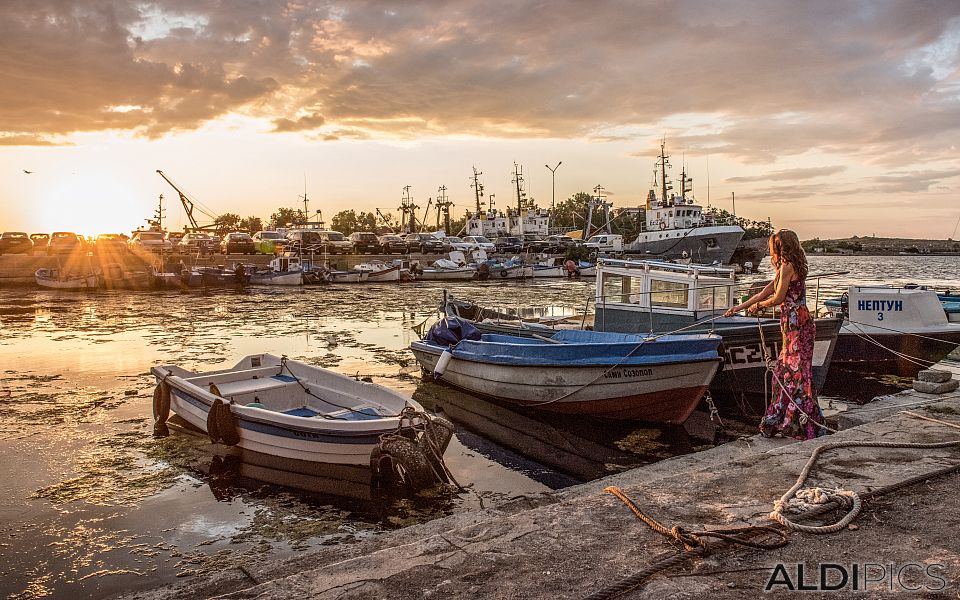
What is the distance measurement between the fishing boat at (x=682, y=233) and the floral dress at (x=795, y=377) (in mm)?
50519

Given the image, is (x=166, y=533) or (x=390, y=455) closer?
(x=166, y=533)

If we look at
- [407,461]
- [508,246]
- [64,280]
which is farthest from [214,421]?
[508,246]

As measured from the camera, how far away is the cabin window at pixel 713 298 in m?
12.8

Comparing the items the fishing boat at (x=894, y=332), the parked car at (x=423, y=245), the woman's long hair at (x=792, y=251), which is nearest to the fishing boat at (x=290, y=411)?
the woman's long hair at (x=792, y=251)

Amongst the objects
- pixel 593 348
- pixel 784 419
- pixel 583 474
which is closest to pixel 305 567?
pixel 583 474

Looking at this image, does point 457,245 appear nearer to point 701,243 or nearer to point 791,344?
point 701,243

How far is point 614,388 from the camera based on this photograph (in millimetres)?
10906

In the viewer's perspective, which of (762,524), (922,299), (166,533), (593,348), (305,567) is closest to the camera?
(762,524)

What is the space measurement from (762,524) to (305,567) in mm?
3625

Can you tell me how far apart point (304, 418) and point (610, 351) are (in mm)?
5042

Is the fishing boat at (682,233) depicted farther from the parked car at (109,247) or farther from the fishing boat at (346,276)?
the parked car at (109,247)

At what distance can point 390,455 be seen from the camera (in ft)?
25.9

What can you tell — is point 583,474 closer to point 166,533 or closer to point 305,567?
point 305,567

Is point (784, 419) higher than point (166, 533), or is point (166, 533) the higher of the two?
point (784, 419)
